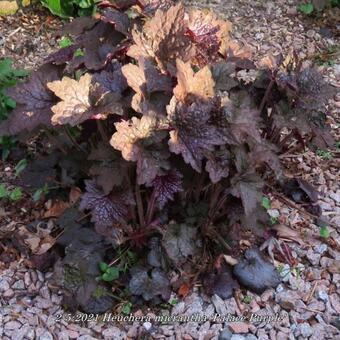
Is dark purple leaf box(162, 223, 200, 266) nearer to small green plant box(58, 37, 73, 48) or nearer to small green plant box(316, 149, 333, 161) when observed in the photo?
small green plant box(316, 149, 333, 161)

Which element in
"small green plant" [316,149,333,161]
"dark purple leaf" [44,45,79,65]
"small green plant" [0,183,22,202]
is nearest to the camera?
"dark purple leaf" [44,45,79,65]

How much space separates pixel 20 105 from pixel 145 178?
1.96 feet

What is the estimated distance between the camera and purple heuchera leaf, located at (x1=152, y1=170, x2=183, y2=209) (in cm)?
188

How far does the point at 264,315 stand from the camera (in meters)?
2.15

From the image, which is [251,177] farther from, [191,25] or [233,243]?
[191,25]

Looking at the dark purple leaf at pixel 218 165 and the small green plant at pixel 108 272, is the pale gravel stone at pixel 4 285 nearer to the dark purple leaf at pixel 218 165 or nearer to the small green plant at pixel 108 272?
the small green plant at pixel 108 272

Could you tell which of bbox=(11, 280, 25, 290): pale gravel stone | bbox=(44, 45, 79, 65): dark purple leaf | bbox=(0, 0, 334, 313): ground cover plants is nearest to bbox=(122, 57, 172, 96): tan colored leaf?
bbox=(0, 0, 334, 313): ground cover plants

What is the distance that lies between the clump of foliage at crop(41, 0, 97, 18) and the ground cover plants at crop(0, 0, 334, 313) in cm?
131

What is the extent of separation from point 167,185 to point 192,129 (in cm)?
21

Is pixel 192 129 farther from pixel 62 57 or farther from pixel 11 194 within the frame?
pixel 11 194

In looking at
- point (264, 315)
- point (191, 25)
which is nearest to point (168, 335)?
point (264, 315)

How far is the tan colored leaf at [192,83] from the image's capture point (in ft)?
5.82

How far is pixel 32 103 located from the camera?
1.97 m

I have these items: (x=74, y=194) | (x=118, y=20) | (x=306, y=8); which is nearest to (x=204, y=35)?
(x=118, y=20)
